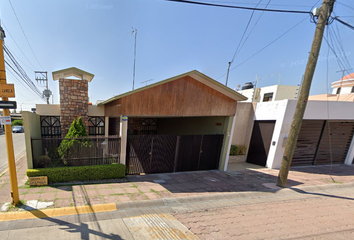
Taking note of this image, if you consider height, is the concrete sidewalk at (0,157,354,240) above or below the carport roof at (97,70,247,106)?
below

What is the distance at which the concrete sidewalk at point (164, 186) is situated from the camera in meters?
4.31

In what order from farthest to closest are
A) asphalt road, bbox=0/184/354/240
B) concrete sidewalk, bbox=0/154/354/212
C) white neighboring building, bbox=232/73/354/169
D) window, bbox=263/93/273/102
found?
window, bbox=263/93/273/102
white neighboring building, bbox=232/73/354/169
concrete sidewalk, bbox=0/154/354/212
asphalt road, bbox=0/184/354/240

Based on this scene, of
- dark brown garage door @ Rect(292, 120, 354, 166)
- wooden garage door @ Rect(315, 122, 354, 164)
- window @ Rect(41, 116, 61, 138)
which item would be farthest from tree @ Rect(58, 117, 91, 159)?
wooden garage door @ Rect(315, 122, 354, 164)

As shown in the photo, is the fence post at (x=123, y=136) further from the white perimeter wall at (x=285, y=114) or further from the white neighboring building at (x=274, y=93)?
the white neighboring building at (x=274, y=93)

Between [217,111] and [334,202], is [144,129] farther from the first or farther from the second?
[334,202]

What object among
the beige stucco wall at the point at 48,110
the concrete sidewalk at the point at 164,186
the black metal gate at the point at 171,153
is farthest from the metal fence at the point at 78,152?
the beige stucco wall at the point at 48,110

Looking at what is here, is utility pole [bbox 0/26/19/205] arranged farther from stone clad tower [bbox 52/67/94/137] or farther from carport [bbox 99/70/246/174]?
stone clad tower [bbox 52/67/94/137]

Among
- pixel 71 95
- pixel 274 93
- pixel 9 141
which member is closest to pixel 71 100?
pixel 71 95

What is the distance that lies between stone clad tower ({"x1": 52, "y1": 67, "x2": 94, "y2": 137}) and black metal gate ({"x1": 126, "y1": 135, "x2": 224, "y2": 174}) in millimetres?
3859

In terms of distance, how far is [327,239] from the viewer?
133 inches

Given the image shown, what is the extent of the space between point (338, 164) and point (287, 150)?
8041 mm

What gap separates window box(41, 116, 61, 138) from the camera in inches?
311

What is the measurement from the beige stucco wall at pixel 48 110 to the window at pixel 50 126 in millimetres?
354

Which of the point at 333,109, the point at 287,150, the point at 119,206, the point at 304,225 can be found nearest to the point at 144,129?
the point at 119,206
